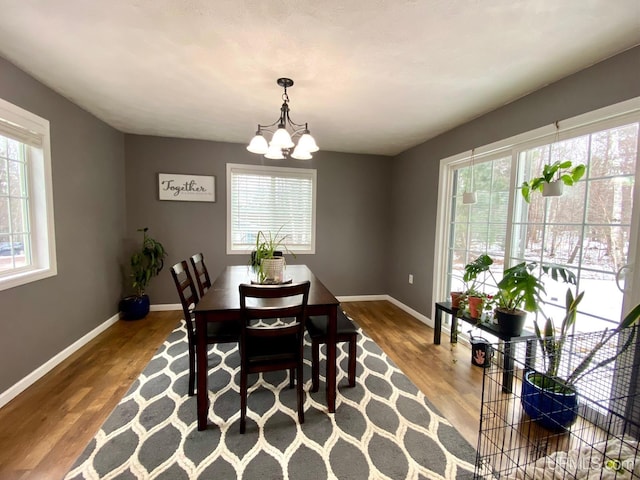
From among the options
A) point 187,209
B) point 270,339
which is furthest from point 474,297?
point 187,209

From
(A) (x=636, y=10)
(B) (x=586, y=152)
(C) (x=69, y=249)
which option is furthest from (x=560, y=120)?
(C) (x=69, y=249)

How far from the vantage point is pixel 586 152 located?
6.33 feet

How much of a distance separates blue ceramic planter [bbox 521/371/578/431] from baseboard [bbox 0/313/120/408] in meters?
3.43

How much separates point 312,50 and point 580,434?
9.56ft

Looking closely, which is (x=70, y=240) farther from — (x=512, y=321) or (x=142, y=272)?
(x=512, y=321)

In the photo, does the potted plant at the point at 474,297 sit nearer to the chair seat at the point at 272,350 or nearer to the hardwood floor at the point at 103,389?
the hardwood floor at the point at 103,389

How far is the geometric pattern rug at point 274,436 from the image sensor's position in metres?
1.45

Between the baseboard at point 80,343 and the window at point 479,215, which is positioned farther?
the window at point 479,215

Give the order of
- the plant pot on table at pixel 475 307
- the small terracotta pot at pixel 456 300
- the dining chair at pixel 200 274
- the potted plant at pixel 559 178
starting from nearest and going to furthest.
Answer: the potted plant at pixel 559 178
the plant pot on table at pixel 475 307
the dining chair at pixel 200 274
the small terracotta pot at pixel 456 300

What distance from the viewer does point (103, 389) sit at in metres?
2.09

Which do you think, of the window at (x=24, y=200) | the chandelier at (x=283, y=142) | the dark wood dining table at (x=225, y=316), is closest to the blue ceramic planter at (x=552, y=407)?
the dark wood dining table at (x=225, y=316)

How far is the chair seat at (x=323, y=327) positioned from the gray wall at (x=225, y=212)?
2.11 meters

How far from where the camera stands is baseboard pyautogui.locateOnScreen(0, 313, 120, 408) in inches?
75.7

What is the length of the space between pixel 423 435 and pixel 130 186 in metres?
4.10
